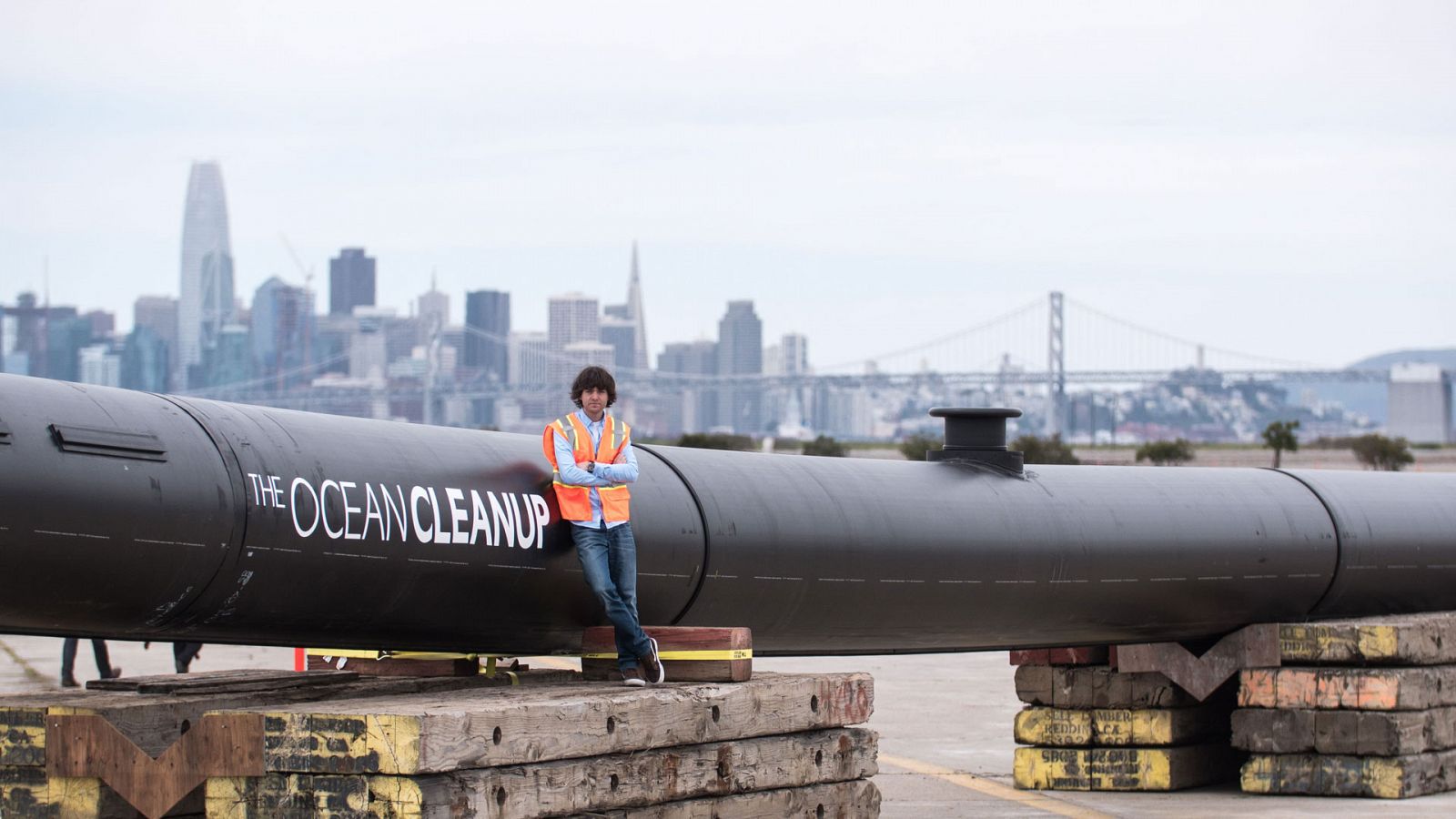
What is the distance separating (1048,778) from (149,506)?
6379 millimetres

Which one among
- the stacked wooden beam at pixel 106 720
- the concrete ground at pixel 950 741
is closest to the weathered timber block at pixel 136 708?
the stacked wooden beam at pixel 106 720

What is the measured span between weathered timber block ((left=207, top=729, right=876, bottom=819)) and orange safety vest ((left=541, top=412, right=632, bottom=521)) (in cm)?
94

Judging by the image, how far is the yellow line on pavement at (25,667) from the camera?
55.8 ft

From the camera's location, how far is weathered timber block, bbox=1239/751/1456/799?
33.0 feet

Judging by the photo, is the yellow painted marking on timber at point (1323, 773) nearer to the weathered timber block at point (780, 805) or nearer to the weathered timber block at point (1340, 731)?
the weathered timber block at point (1340, 731)

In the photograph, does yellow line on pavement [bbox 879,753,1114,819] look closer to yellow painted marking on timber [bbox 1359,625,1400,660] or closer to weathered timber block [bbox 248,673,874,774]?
yellow painted marking on timber [bbox 1359,625,1400,660]

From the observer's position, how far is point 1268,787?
10.3 meters

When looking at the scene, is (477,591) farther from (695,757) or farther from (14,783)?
(14,783)

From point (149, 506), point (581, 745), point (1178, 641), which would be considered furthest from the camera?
point (1178, 641)

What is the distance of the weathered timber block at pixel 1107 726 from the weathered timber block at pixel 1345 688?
0.42 m

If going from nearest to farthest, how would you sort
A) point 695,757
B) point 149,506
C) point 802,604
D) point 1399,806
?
point 149,506, point 695,757, point 802,604, point 1399,806

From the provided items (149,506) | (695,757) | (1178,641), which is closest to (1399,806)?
(1178,641)

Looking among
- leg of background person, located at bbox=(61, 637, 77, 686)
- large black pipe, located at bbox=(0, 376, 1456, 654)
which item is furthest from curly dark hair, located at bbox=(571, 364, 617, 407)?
leg of background person, located at bbox=(61, 637, 77, 686)

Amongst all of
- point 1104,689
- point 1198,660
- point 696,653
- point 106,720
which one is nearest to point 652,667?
point 696,653
